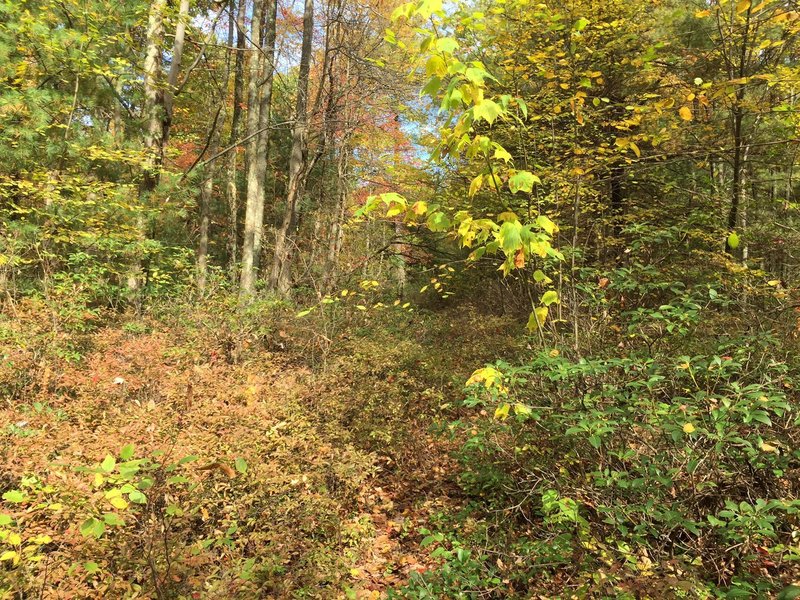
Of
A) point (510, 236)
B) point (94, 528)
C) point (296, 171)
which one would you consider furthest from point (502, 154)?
point (296, 171)

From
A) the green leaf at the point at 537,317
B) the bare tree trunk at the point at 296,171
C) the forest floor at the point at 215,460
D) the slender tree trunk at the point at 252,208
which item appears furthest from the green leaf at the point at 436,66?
the slender tree trunk at the point at 252,208

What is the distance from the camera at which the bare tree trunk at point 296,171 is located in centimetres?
821

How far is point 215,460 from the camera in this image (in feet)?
11.2

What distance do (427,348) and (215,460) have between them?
465 cm

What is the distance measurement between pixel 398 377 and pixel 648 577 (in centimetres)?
410

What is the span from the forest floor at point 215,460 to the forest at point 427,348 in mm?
29

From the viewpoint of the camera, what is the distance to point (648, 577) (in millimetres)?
2219

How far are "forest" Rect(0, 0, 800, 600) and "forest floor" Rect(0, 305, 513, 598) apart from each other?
0.10 ft


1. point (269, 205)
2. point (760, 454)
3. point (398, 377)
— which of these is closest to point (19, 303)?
point (398, 377)

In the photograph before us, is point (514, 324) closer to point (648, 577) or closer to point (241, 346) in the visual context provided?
point (241, 346)

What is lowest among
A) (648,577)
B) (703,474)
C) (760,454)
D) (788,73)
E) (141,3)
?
(648,577)

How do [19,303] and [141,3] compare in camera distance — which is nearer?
[19,303]

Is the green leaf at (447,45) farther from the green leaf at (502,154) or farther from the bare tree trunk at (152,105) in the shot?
the bare tree trunk at (152,105)

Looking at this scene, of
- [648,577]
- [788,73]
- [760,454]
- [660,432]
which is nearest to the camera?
[648,577]
